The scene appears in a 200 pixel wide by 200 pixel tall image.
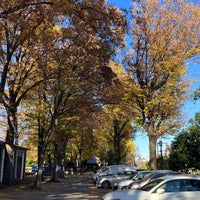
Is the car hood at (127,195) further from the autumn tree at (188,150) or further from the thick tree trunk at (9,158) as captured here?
the autumn tree at (188,150)

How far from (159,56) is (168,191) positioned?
1509 centimetres

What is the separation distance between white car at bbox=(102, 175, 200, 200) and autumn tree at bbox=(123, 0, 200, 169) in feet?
42.5

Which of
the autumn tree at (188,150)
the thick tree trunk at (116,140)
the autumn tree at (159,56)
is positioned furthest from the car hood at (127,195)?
the thick tree trunk at (116,140)

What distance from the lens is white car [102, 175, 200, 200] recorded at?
10.6 meters

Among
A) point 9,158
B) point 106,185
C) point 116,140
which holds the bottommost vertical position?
point 106,185

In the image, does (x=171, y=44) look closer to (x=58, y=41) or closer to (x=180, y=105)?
(x=180, y=105)

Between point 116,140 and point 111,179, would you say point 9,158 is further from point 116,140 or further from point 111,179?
point 116,140

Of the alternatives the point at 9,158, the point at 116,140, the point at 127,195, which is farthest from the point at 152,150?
the point at 116,140

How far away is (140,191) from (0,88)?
14521mm

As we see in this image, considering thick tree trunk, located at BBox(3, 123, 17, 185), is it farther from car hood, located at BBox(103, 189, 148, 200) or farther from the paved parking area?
car hood, located at BBox(103, 189, 148, 200)

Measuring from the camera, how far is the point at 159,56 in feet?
80.2

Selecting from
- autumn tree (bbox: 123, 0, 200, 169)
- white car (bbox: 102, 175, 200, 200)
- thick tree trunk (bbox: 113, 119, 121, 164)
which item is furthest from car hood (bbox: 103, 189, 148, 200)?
thick tree trunk (bbox: 113, 119, 121, 164)

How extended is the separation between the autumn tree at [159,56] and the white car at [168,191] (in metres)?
13.0

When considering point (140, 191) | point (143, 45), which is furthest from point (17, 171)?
point (140, 191)
